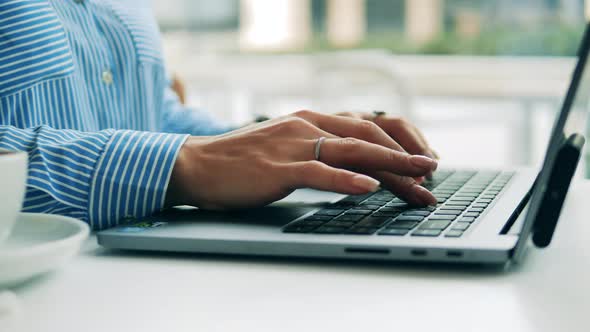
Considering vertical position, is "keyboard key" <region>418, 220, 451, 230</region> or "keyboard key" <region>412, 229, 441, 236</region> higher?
"keyboard key" <region>412, 229, 441, 236</region>

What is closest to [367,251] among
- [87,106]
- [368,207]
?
[368,207]

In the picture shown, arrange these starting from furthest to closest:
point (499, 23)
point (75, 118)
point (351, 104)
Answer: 1. point (499, 23)
2. point (351, 104)
3. point (75, 118)

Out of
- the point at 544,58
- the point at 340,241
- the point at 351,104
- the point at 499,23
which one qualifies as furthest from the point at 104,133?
the point at 499,23

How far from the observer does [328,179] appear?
1.98 feet

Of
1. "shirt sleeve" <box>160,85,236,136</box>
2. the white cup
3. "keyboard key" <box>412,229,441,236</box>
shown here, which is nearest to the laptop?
"keyboard key" <box>412,229,441,236</box>

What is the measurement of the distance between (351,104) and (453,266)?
2.64m

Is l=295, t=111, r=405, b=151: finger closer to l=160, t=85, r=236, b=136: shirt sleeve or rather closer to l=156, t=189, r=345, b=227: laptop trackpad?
l=156, t=189, r=345, b=227: laptop trackpad

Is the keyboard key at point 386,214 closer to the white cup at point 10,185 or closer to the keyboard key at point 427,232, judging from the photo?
the keyboard key at point 427,232

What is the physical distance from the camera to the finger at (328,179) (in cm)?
59

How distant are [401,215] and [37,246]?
0.95 ft

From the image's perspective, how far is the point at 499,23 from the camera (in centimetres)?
371

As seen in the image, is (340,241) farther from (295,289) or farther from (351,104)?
(351,104)

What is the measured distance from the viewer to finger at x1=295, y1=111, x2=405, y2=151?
67 cm

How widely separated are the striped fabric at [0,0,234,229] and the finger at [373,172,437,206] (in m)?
0.19
